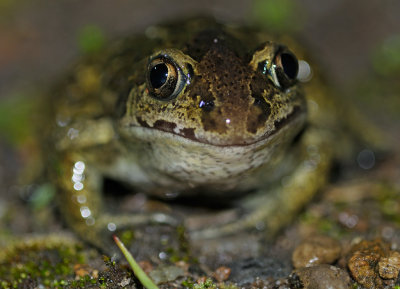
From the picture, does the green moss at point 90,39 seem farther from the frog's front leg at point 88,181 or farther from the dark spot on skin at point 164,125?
the dark spot on skin at point 164,125

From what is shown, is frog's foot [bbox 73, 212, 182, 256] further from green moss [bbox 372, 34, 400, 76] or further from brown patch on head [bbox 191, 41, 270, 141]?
green moss [bbox 372, 34, 400, 76]

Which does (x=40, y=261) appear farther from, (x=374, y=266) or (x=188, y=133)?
(x=374, y=266)

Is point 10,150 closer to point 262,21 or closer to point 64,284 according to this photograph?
point 64,284

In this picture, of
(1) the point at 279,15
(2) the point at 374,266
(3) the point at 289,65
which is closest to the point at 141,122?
(3) the point at 289,65

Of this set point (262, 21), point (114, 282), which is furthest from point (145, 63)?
point (262, 21)

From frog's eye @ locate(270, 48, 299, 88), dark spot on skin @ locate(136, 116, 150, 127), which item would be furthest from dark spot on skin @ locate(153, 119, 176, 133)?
frog's eye @ locate(270, 48, 299, 88)
